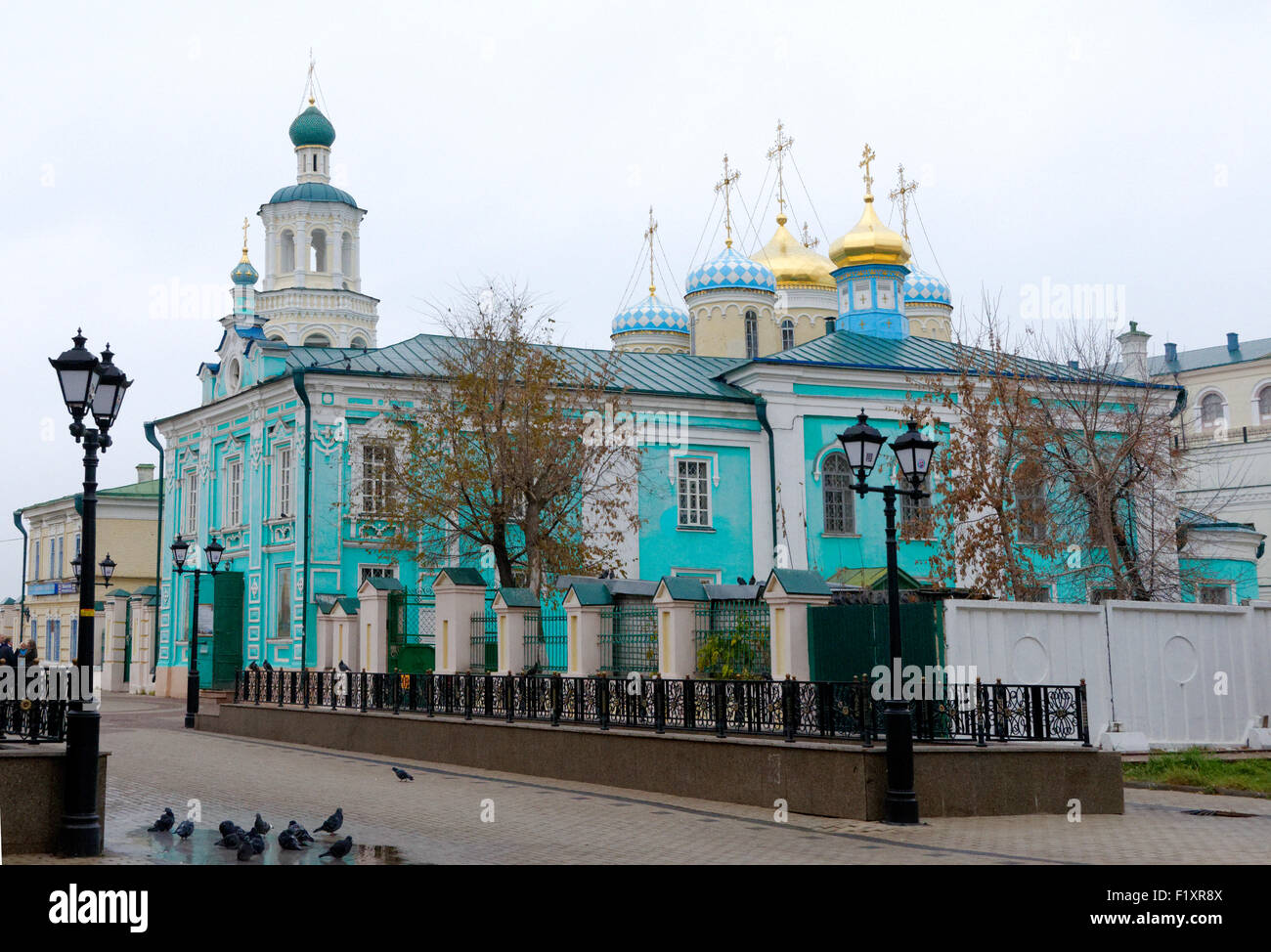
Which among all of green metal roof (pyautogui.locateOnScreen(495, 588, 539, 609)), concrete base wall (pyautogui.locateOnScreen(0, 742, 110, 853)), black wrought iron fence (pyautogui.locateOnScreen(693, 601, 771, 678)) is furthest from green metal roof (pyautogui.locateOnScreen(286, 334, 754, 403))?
concrete base wall (pyautogui.locateOnScreen(0, 742, 110, 853))

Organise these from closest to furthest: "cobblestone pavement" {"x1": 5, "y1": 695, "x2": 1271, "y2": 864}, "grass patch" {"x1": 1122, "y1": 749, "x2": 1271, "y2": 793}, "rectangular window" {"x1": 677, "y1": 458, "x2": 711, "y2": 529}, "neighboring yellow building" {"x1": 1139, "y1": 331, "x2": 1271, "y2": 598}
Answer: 1. "cobblestone pavement" {"x1": 5, "y1": 695, "x2": 1271, "y2": 864}
2. "grass patch" {"x1": 1122, "y1": 749, "x2": 1271, "y2": 793}
3. "rectangular window" {"x1": 677, "y1": 458, "x2": 711, "y2": 529}
4. "neighboring yellow building" {"x1": 1139, "y1": 331, "x2": 1271, "y2": 598}

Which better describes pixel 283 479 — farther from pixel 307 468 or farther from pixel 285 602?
pixel 285 602

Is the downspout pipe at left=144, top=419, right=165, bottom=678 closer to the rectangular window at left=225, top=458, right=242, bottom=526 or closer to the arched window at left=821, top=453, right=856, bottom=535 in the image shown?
the rectangular window at left=225, top=458, right=242, bottom=526

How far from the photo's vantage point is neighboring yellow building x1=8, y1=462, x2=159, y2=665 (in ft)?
177

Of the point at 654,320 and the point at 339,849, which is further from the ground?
the point at 654,320

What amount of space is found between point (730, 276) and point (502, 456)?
19783mm

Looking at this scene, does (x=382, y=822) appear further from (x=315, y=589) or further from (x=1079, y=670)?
(x=315, y=589)

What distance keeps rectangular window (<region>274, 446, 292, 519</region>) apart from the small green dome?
77.9 ft

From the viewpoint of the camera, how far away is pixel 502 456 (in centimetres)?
2503

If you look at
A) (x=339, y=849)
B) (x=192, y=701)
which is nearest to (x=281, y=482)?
(x=192, y=701)

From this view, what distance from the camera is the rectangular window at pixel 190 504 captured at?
39344 mm

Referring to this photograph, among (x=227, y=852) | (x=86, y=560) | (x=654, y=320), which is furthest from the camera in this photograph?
(x=654, y=320)

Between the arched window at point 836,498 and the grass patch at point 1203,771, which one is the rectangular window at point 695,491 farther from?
the grass patch at point 1203,771
